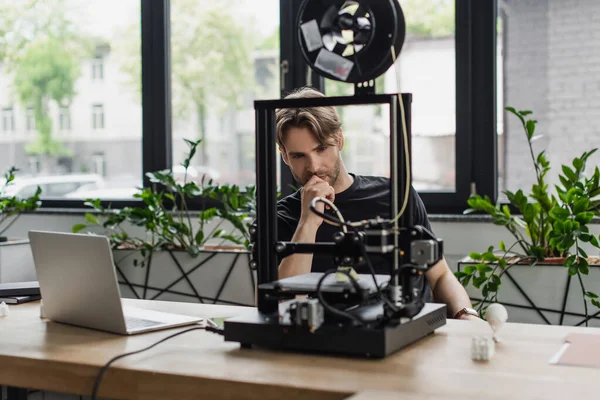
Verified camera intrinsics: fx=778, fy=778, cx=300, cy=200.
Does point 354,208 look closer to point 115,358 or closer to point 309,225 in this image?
point 309,225

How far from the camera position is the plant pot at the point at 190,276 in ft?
10.7

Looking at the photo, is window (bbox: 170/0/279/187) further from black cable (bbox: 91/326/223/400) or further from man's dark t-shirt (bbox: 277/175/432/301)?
black cable (bbox: 91/326/223/400)

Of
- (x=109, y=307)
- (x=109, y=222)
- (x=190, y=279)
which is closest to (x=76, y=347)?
(x=109, y=307)

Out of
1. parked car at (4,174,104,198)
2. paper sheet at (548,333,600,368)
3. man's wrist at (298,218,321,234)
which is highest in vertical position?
parked car at (4,174,104,198)

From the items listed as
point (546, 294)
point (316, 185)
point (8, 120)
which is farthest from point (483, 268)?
point (8, 120)

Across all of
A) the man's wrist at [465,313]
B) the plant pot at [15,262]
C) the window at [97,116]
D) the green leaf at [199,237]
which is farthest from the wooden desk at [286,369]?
the window at [97,116]

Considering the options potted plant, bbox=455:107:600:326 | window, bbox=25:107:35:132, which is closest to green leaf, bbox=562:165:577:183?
potted plant, bbox=455:107:600:326

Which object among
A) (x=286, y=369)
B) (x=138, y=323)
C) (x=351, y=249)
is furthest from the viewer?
(x=138, y=323)

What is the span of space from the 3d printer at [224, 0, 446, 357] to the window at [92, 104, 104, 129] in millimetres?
2896

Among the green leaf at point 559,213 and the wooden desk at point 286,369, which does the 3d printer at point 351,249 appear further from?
the green leaf at point 559,213

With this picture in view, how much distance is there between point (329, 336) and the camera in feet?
4.56

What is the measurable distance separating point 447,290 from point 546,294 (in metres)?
0.76

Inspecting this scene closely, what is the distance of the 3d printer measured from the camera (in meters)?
1.40

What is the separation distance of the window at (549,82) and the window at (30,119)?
2.65 m
